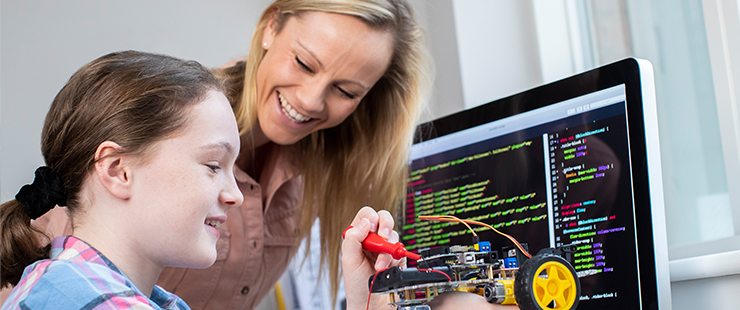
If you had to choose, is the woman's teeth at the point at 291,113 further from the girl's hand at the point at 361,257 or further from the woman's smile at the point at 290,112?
the girl's hand at the point at 361,257

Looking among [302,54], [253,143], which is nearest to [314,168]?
[253,143]

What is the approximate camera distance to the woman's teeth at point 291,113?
1.09m

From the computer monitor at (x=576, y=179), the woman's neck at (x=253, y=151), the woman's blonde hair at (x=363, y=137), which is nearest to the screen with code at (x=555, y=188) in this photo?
the computer monitor at (x=576, y=179)

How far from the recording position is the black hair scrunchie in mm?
697

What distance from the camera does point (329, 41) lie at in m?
1.03

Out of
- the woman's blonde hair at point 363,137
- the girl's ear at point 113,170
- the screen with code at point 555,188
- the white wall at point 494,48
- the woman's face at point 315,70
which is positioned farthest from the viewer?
the white wall at point 494,48

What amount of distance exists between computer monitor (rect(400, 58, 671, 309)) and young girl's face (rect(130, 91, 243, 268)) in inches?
18.1

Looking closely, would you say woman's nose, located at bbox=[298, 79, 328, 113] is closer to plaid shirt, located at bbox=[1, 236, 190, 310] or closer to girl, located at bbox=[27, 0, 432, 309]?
girl, located at bbox=[27, 0, 432, 309]

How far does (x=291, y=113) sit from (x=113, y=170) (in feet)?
1.49

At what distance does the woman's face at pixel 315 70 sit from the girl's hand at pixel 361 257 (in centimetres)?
37

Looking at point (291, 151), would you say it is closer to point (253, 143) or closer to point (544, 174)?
point (253, 143)

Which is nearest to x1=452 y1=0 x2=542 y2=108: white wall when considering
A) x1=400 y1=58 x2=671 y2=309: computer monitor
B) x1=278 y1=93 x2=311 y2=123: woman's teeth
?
x1=400 y1=58 x2=671 y2=309: computer monitor

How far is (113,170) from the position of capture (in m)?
0.68

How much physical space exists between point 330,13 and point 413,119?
0.97 ft
